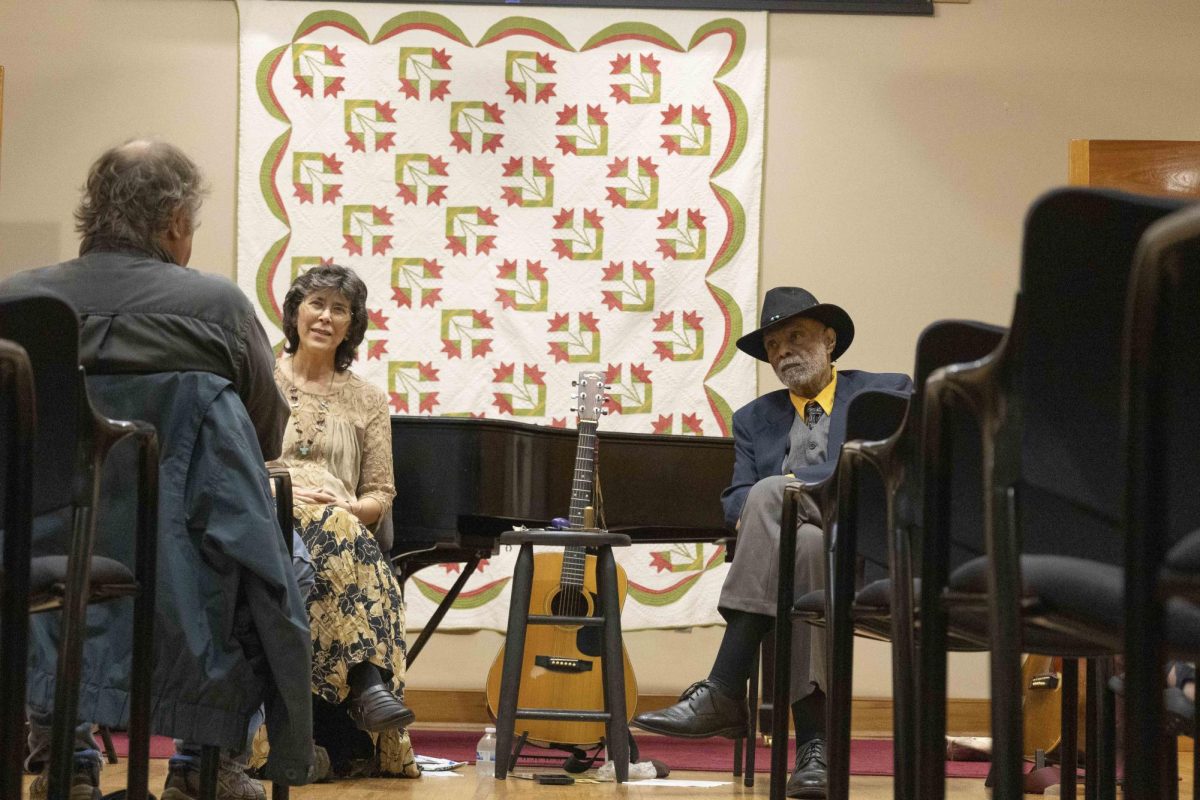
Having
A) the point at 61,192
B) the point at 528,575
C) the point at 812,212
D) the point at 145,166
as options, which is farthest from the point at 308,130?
the point at 145,166

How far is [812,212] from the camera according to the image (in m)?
5.43

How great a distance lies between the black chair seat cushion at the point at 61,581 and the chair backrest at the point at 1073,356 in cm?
90

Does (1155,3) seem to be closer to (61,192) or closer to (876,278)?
(876,278)

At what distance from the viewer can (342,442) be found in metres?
3.83

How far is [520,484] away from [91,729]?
1565 mm

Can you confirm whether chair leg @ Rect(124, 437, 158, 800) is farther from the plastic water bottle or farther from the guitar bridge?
the guitar bridge

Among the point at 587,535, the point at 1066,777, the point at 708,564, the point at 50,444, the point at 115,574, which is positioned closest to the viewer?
the point at 50,444

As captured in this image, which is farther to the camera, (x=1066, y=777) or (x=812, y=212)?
(x=812, y=212)

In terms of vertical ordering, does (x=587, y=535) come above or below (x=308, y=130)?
below

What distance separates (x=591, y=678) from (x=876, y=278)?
7.14 feet

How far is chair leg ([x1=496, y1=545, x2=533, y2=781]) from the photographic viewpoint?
359 centimetres

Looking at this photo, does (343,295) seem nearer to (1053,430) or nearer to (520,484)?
(520,484)

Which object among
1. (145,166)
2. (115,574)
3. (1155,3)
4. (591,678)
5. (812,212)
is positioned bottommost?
(591,678)

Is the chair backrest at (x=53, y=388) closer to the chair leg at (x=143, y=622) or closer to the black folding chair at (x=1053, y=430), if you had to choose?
the chair leg at (x=143, y=622)
